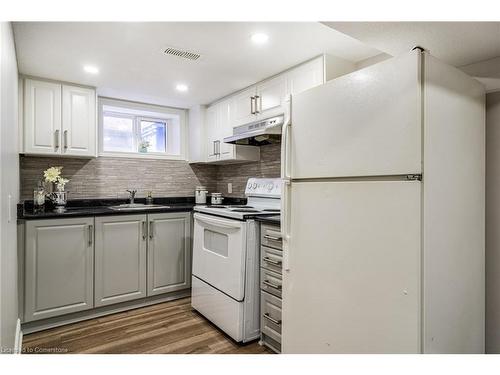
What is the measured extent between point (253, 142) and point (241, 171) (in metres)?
0.52

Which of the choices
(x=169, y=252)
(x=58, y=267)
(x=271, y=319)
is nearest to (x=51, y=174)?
(x=58, y=267)

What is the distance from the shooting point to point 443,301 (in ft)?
4.29

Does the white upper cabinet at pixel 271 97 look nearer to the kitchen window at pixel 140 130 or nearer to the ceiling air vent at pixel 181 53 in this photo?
the ceiling air vent at pixel 181 53

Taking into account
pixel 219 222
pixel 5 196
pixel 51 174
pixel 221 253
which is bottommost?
pixel 221 253

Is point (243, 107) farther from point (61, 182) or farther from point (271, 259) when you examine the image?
point (61, 182)

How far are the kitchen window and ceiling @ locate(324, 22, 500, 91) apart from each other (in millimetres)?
2763

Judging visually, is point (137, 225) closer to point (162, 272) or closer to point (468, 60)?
point (162, 272)

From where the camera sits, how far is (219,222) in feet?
8.02

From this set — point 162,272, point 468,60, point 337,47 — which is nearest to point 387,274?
point 468,60

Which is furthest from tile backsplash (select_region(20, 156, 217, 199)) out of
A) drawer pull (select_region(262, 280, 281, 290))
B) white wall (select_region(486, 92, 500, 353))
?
white wall (select_region(486, 92, 500, 353))

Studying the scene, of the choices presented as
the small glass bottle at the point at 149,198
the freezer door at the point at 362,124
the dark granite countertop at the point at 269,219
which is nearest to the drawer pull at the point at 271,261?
the dark granite countertop at the point at 269,219

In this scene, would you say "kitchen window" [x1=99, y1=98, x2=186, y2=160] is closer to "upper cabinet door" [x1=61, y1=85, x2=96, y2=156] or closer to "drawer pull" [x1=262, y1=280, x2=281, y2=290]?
"upper cabinet door" [x1=61, y1=85, x2=96, y2=156]

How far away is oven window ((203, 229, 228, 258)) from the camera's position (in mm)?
2436

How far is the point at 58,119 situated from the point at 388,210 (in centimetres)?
287
